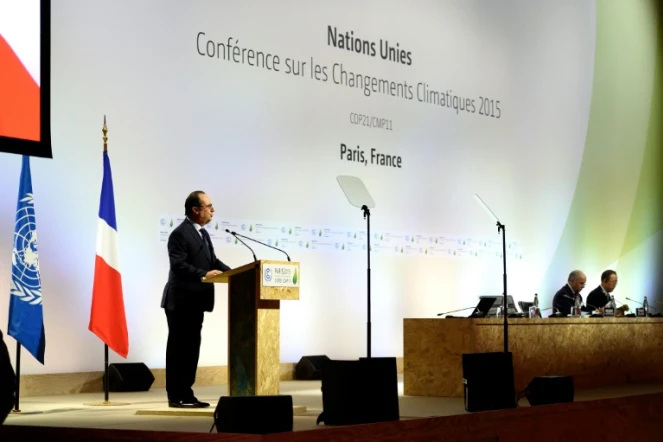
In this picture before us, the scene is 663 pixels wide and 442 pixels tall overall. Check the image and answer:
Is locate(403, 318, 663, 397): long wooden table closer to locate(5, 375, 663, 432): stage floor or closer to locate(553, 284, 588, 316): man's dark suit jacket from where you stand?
locate(5, 375, 663, 432): stage floor

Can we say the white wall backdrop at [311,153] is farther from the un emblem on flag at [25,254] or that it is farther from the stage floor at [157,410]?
the un emblem on flag at [25,254]

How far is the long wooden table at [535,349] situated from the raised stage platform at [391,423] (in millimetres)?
228

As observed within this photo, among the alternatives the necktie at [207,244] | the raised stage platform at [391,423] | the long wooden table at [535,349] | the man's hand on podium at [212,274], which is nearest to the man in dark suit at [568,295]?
the long wooden table at [535,349]

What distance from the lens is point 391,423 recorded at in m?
4.21

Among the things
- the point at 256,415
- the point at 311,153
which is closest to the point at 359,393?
the point at 256,415

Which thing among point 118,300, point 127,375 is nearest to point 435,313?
point 127,375

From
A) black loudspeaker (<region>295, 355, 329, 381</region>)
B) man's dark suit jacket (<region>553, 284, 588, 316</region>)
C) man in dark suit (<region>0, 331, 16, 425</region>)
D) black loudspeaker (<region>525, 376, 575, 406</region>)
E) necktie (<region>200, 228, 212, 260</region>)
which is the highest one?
necktie (<region>200, 228, 212, 260</region>)

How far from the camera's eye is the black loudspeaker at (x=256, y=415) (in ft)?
12.3

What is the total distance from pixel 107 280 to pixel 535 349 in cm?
327

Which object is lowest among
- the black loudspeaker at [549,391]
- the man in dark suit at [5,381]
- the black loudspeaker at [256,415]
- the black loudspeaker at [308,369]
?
the black loudspeaker at [308,369]

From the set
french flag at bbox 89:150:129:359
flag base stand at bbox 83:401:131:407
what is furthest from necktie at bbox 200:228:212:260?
flag base stand at bbox 83:401:131:407

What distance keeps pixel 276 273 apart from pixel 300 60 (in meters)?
4.01

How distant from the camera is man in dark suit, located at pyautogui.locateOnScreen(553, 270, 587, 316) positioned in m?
10.4

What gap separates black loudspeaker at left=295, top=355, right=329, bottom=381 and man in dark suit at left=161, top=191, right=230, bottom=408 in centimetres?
311
